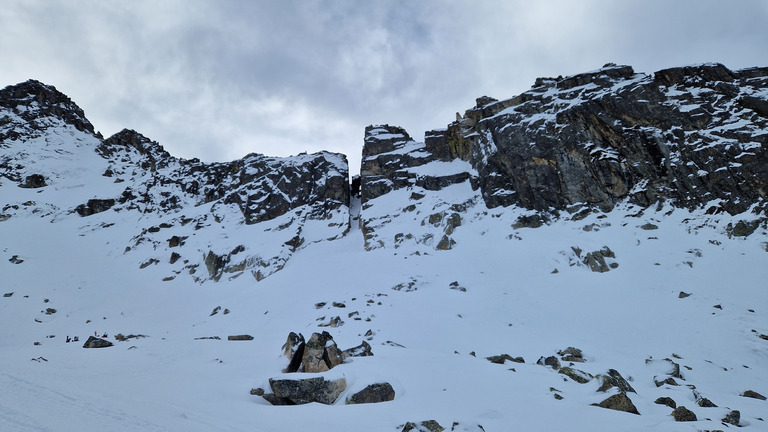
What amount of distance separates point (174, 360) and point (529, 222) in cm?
3712

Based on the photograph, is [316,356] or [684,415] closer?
[684,415]

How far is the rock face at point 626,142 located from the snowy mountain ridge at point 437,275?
0.75 ft

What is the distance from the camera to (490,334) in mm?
23297

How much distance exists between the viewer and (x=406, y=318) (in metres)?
26.6

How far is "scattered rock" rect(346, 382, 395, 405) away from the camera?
10258 mm

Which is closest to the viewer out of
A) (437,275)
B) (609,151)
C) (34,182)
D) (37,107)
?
(437,275)

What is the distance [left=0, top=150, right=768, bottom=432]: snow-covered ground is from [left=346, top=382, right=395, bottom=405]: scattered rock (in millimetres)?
386

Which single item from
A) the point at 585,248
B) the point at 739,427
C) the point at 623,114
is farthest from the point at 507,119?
the point at 739,427

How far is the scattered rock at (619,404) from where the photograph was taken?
974cm

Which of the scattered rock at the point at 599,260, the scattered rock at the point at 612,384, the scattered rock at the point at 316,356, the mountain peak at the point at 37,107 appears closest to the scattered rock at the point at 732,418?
the scattered rock at the point at 612,384

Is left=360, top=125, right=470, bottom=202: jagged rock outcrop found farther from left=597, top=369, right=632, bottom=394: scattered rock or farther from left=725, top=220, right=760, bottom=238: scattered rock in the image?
left=597, top=369, right=632, bottom=394: scattered rock

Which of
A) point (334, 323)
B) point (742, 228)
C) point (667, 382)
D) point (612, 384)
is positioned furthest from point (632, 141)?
point (612, 384)

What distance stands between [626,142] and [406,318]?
3278cm

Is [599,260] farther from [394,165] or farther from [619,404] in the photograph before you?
[394,165]
